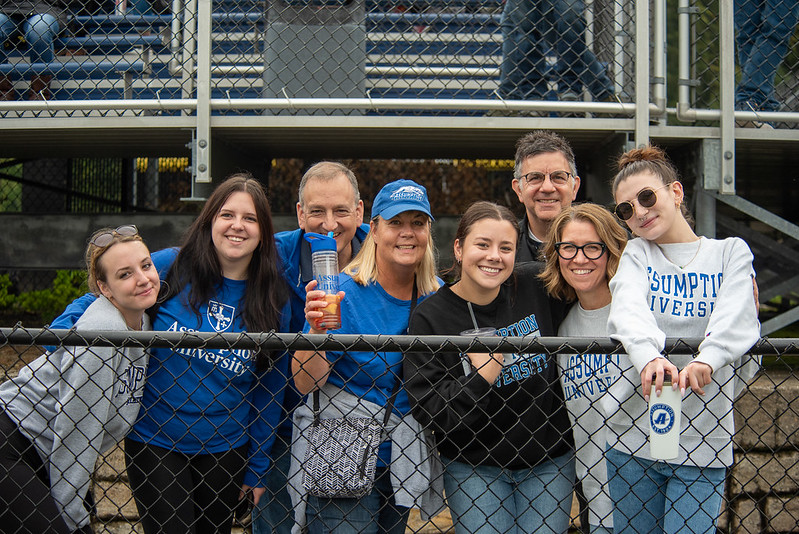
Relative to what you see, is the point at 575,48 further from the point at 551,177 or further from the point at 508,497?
the point at 508,497

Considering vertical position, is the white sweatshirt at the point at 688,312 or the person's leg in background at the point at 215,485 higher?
the white sweatshirt at the point at 688,312

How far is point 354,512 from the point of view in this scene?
2.54 metres

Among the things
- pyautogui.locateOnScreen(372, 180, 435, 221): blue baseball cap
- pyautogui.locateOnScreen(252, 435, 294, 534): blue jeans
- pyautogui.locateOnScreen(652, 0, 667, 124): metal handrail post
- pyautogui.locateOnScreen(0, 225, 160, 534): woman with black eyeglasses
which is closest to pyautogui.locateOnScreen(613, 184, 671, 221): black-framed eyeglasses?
pyautogui.locateOnScreen(372, 180, 435, 221): blue baseball cap

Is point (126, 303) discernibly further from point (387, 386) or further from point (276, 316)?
point (387, 386)

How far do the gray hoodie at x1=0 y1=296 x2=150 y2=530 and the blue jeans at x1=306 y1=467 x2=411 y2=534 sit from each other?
807 mm

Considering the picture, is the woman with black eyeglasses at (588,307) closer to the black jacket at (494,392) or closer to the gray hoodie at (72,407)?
the black jacket at (494,392)

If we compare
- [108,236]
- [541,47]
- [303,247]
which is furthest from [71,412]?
[541,47]

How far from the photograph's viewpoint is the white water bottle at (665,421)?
2082 mm

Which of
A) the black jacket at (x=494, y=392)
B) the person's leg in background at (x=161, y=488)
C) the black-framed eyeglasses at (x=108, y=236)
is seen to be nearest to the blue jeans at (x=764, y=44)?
the black jacket at (x=494, y=392)

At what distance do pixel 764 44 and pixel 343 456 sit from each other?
4.31 m

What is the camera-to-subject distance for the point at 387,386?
2605mm

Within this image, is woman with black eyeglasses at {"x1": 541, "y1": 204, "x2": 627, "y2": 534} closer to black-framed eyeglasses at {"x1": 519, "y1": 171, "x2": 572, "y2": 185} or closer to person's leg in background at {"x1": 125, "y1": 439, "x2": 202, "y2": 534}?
black-framed eyeglasses at {"x1": 519, "y1": 171, "x2": 572, "y2": 185}

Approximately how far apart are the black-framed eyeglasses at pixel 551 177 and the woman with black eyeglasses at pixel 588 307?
407mm

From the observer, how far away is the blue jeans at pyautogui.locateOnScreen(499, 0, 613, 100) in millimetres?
4750
